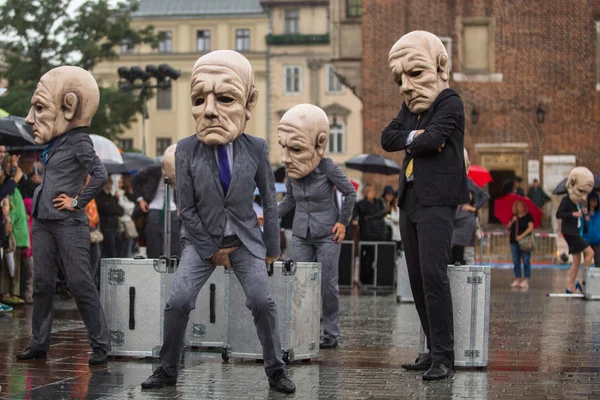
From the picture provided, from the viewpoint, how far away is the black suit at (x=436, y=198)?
8.62 m

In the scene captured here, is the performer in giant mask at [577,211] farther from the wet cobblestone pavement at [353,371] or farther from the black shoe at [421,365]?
the black shoe at [421,365]

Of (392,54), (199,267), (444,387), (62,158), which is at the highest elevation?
(392,54)

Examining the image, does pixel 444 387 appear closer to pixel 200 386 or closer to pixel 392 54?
pixel 200 386

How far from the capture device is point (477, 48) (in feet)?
128

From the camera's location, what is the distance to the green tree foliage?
5153cm

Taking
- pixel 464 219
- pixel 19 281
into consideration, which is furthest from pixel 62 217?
pixel 464 219

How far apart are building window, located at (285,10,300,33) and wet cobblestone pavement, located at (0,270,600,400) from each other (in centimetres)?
6862

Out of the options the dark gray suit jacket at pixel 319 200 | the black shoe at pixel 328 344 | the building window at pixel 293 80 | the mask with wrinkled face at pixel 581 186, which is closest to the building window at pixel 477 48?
the mask with wrinkled face at pixel 581 186

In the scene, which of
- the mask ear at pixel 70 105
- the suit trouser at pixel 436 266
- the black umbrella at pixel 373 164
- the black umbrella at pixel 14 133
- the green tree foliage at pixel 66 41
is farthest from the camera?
the green tree foliage at pixel 66 41

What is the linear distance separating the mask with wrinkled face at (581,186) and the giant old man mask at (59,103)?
1085 cm

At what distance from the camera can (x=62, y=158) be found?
31.1 feet

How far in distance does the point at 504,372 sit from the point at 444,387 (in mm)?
1031

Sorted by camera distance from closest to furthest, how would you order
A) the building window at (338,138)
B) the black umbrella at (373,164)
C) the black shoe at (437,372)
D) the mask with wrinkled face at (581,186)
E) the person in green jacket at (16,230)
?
1. the black shoe at (437,372)
2. the person in green jacket at (16,230)
3. the mask with wrinkled face at (581,186)
4. the black umbrella at (373,164)
5. the building window at (338,138)

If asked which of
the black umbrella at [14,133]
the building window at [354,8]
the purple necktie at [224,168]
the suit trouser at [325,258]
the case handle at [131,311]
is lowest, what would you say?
the case handle at [131,311]
